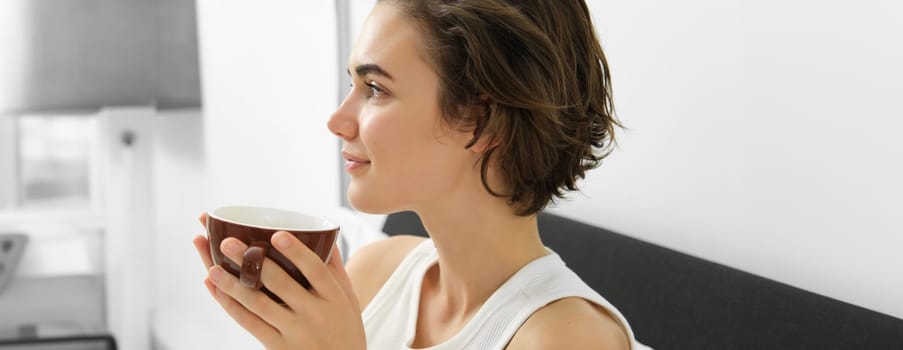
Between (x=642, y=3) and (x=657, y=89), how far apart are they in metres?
0.11

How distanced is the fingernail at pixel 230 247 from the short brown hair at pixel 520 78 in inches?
8.1

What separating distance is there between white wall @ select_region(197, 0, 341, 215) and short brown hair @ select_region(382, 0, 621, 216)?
124 cm

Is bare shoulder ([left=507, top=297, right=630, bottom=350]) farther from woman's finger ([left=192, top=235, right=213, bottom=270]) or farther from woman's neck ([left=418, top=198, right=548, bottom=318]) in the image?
woman's finger ([left=192, top=235, right=213, bottom=270])

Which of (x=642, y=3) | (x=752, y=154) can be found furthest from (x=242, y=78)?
(x=752, y=154)

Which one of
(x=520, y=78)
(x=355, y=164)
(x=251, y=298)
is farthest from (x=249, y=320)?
(x=520, y=78)

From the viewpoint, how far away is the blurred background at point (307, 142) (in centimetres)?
90

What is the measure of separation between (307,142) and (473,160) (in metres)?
1.42

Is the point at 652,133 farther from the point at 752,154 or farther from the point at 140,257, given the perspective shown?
the point at 140,257

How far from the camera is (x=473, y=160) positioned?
0.84 metres

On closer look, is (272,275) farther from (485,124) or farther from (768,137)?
(768,137)

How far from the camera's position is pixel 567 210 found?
1355 millimetres

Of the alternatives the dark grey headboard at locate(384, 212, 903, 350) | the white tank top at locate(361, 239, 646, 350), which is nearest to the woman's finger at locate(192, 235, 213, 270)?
the white tank top at locate(361, 239, 646, 350)

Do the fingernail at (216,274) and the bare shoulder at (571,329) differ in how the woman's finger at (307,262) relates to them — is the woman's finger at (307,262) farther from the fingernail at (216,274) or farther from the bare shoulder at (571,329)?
the bare shoulder at (571,329)

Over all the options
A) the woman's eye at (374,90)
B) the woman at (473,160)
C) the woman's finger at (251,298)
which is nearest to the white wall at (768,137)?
the woman at (473,160)
